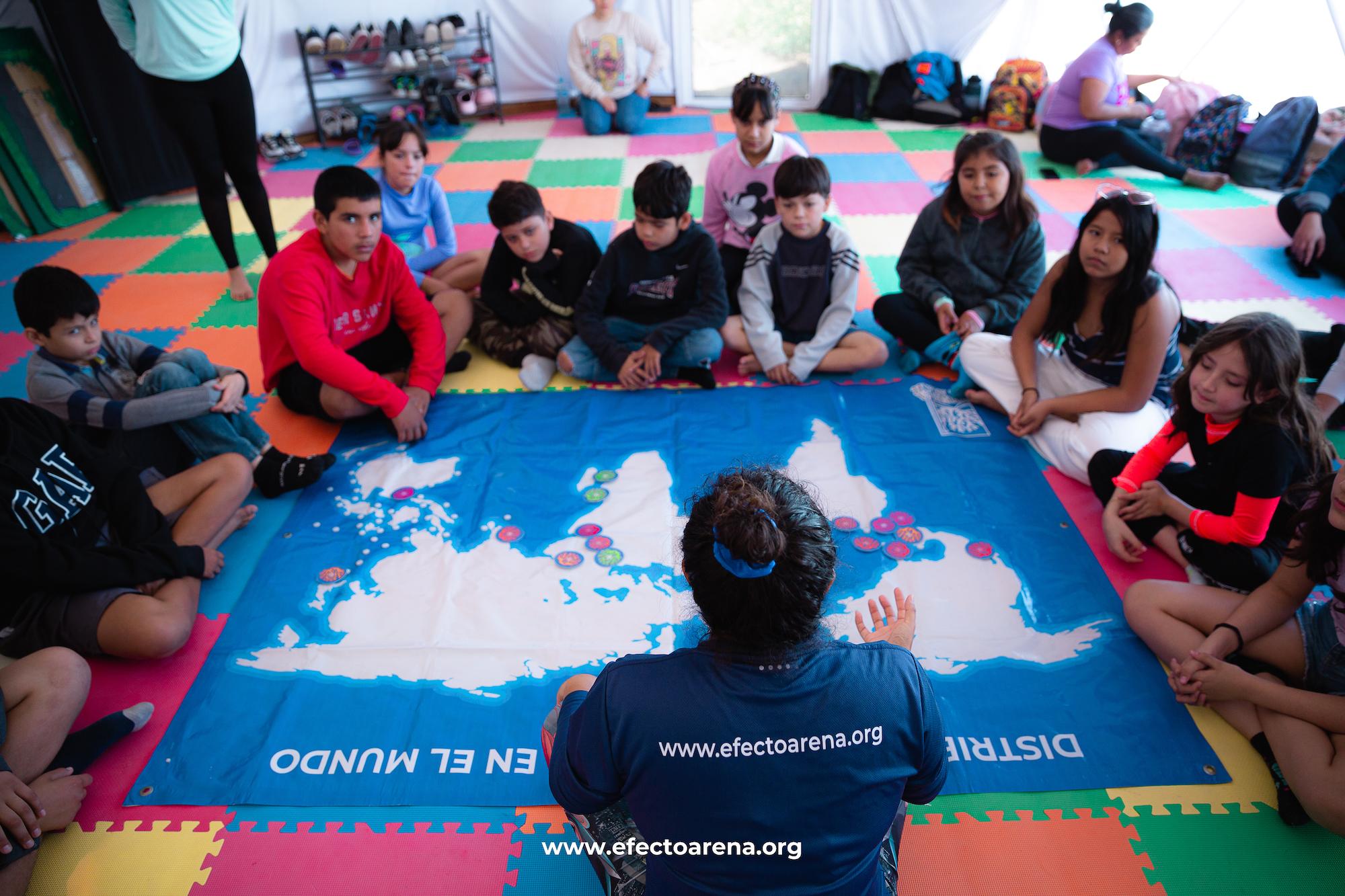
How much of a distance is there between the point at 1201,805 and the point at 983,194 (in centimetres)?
204

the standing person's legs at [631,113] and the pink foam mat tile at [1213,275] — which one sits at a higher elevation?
the standing person's legs at [631,113]

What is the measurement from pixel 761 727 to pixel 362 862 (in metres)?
1.05

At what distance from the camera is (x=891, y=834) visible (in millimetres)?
1311

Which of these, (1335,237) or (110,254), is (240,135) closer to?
(110,254)

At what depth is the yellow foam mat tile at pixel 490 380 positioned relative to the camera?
308cm

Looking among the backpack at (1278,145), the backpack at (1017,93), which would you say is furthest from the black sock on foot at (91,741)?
the backpack at (1017,93)

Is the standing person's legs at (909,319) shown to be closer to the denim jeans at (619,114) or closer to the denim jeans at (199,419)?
the denim jeans at (199,419)

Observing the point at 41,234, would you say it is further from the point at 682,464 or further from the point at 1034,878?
the point at 1034,878

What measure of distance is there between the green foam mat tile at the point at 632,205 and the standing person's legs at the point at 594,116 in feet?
4.39

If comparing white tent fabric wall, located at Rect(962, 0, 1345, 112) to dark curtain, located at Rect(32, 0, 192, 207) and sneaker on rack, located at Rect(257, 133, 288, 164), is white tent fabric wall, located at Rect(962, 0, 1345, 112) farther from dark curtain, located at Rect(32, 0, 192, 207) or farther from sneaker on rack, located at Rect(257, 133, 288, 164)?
dark curtain, located at Rect(32, 0, 192, 207)

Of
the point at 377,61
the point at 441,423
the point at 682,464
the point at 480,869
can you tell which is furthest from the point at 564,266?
the point at 377,61

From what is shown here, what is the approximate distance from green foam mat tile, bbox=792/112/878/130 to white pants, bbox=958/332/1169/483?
3.58 metres

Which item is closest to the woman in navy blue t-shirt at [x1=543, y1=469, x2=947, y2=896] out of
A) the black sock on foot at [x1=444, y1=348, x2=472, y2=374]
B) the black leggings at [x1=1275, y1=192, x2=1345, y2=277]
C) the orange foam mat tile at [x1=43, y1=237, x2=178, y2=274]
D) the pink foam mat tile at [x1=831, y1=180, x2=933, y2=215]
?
the black sock on foot at [x1=444, y1=348, x2=472, y2=374]

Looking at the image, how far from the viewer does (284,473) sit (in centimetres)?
248
